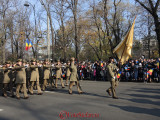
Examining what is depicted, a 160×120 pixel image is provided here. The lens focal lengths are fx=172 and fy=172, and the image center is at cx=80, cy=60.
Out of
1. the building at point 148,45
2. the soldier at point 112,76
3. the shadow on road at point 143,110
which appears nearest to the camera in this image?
the shadow on road at point 143,110

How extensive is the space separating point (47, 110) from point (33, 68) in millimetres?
3623

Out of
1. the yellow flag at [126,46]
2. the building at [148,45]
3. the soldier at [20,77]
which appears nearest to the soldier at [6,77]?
the soldier at [20,77]

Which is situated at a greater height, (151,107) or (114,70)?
(114,70)

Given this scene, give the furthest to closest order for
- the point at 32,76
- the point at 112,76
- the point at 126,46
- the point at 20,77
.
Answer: the point at 126,46 < the point at 32,76 < the point at 20,77 < the point at 112,76

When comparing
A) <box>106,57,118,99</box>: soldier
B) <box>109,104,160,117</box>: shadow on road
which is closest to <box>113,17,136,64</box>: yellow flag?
<box>106,57,118,99</box>: soldier

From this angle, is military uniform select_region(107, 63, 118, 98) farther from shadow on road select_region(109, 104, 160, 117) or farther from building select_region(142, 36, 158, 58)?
building select_region(142, 36, 158, 58)

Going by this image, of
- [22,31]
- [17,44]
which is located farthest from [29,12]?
[17,44]

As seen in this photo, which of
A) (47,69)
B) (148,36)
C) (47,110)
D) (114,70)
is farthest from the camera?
(148,36)

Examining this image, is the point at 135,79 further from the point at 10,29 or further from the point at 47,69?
the point at 10,29

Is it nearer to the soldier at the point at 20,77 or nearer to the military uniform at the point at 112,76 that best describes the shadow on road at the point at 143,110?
the military uniform at the point at 112,76

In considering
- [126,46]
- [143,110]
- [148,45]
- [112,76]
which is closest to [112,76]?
[112,76]

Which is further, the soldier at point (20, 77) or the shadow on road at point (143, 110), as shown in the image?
the soldier at point (20, 77)

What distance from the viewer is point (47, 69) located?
10.9 meters

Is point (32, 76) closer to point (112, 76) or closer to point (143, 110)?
point (112, 76)
